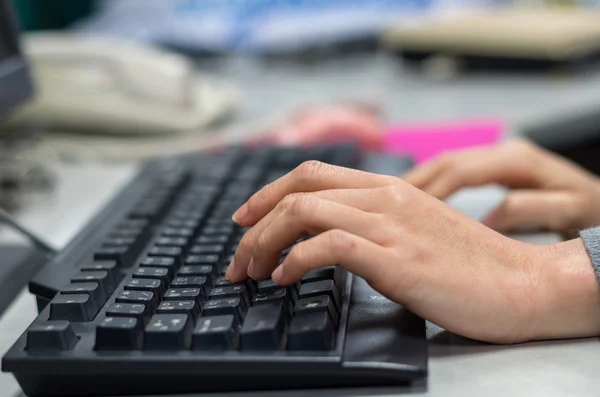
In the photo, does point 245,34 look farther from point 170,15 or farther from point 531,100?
point 531,100

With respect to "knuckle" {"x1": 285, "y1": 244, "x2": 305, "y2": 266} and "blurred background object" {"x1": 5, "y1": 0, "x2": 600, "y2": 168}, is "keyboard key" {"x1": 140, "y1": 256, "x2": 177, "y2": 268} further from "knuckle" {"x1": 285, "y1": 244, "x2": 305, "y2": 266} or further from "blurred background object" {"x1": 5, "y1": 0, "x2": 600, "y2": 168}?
"blurred background object" {"x1": 5, "y1": 0, "x2": 600, "y2": 168}

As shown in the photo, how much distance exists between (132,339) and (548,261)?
0.26 m

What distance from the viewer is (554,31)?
1236 mm

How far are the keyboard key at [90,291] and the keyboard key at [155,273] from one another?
2cm

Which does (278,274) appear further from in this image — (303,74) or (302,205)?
(303,74)

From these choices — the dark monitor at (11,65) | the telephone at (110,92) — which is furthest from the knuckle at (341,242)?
the telephone at (110,92)

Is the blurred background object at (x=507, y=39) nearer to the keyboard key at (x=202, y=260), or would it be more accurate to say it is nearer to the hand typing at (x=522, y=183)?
the hand typing at (x=522, y=183)

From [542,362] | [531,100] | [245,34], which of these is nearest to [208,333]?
[542,362]

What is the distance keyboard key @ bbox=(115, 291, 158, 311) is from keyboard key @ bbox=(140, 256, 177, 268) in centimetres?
4

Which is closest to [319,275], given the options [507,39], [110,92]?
[110,92]

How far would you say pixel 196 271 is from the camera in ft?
1.70

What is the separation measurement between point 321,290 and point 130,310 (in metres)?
0.11

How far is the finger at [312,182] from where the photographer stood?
52 cm

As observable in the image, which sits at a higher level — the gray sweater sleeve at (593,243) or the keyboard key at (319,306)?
the gray sweater sleeve at (593,243)
